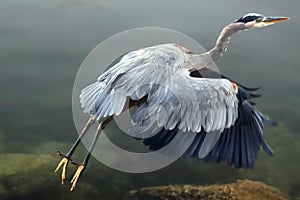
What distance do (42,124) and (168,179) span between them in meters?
1.88

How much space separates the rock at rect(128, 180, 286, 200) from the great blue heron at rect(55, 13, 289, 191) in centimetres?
131

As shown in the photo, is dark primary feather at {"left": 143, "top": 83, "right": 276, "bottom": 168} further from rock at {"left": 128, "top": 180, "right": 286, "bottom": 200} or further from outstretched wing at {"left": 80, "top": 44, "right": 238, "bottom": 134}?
rock at {"left": 128, "top": 180, "right": 286, "bottom": 200}

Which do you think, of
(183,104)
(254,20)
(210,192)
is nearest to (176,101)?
(183,104)

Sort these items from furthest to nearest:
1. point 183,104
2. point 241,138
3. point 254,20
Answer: point 254,20
point 241,138
point 183,104

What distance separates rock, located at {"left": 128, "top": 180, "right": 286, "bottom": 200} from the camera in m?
5.23

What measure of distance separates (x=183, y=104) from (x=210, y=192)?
1942 mm

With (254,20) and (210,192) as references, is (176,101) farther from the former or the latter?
(210,192)

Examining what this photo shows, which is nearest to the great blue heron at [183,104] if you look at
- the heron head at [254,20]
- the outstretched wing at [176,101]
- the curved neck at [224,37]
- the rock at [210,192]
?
the outstretched wing at [176,101]

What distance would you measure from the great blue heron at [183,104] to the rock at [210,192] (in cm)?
131

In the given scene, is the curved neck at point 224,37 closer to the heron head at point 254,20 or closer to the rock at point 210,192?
the heron head at point 254,20

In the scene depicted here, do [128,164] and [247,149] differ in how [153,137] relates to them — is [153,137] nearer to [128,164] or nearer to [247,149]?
[247,149]

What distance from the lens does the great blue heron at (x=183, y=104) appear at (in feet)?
12.2

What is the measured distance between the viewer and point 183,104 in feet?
12.2

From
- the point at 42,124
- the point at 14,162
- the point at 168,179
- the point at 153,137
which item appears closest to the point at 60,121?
the point at 42,124
